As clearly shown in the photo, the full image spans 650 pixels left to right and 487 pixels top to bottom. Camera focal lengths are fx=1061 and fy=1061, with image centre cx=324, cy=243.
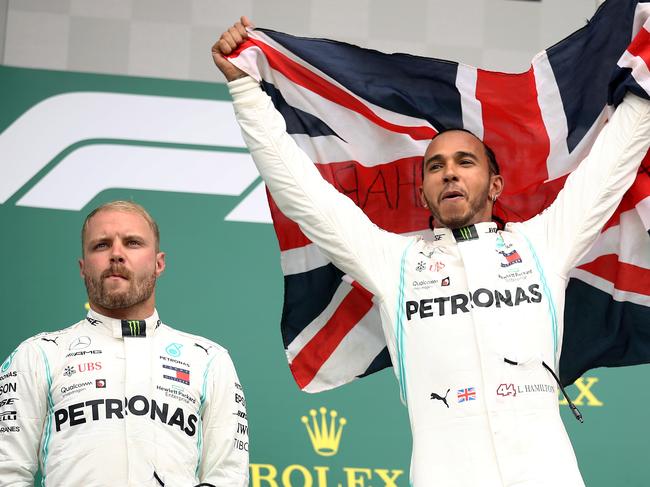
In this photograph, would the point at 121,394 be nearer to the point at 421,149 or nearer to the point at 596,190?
the point at 421,149

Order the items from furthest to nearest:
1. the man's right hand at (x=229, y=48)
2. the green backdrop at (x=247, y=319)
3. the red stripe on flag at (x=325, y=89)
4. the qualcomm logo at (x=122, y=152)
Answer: the qualcomm logo at (x=122, y=152), the green backdrop at (x=247, y=319), the red stripe on flag at (x=325, y=89), the man's right hand at (x=229, y=48)

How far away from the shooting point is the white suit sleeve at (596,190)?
245 cm

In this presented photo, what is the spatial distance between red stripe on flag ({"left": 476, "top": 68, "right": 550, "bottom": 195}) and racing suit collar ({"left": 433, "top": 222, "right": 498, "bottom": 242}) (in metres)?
0.37

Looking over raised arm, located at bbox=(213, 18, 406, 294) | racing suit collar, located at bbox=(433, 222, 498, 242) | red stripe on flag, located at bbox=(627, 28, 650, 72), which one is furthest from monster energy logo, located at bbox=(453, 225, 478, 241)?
red stripe on flag, located at bbox=(627, 28, 650, 72)

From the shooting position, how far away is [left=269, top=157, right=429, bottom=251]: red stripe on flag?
2.80m

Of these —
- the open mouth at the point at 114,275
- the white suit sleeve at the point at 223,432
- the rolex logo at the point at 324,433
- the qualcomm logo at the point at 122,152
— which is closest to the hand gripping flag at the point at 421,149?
the white suit sleeve at the point at 223,432

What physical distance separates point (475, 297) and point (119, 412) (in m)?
0.83

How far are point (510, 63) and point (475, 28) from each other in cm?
17

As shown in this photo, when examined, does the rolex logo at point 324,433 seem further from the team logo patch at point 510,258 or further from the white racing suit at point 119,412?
the team logo patch at point 510,258

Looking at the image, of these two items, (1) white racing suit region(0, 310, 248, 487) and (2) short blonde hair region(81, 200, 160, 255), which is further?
(2) short blonde hair region(81, 200, 160, 255)

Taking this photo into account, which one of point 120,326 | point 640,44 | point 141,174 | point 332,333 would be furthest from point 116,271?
point 640,44

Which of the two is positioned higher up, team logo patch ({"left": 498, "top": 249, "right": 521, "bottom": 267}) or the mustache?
the mustache

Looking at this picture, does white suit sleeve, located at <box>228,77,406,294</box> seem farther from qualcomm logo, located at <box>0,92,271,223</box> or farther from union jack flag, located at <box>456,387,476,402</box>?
qualcomm logo, located at <box>0,92,271,223</box>

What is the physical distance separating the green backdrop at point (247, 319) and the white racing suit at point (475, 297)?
0.92m
